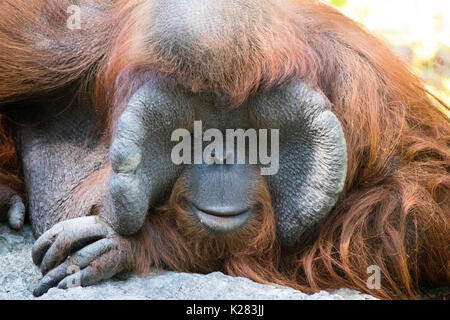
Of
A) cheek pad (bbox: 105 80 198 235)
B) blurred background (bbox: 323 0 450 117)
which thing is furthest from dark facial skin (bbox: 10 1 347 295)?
blurred background (bbox: 323 0 450 117)

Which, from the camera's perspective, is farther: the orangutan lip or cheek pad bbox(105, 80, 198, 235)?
the orangutan lip

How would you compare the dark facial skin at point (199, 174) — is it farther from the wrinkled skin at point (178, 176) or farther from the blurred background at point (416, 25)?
the blurred background at point (416, 25)

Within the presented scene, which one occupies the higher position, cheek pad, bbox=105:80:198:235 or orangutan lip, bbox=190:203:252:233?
cheek pad, bbox=105:80:198:235

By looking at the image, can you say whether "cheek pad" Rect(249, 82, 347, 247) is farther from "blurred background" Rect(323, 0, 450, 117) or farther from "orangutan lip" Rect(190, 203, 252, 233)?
"blurred background" Rect(323, 0, 450, 117)

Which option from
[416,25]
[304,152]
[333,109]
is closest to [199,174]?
[304,152]

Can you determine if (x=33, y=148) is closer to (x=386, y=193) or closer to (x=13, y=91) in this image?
(x=13, y=91)

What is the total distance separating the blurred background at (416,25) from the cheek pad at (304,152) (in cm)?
230

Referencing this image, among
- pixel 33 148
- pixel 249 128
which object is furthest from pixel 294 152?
pixel 33 148

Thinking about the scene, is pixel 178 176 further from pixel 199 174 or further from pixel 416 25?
pixel 416 25

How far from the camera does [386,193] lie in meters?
2.39

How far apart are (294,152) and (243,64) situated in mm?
323

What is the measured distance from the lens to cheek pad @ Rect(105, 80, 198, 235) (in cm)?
206

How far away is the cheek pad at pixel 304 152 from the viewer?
85.4 inches

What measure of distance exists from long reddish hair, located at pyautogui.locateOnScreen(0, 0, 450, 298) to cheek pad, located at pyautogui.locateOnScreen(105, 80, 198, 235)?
0.23 ft
